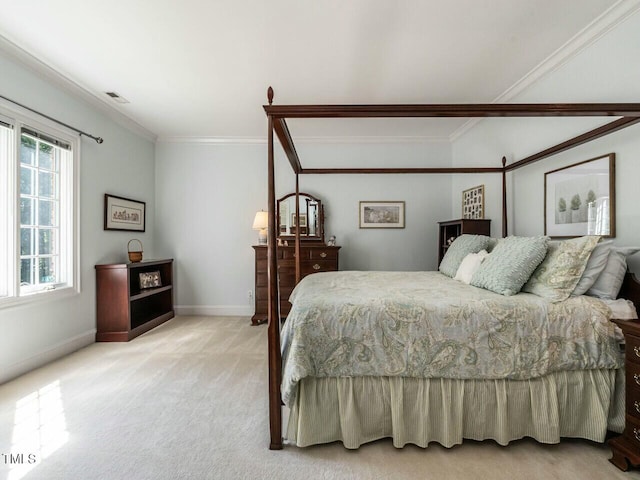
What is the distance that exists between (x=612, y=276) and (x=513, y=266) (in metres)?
0.49

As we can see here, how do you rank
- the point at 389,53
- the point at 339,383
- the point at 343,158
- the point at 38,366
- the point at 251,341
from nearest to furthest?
1. the point at 339,383
2. the point at 389,53
3. the point at 38,366
4. the point at 251,341
5. the point at 343,158

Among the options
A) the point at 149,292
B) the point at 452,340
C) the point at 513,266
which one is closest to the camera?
the point at 452,340

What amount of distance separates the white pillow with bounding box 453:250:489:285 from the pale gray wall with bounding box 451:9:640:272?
74cm

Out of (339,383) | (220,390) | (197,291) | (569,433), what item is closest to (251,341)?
(220,390)

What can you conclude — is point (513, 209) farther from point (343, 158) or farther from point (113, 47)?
point (113, 47)

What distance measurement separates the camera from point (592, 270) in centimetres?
179

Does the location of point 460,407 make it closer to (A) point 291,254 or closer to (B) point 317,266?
(B) point 317,266

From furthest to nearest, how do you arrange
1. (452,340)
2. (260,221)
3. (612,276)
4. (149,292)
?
1. (260,221)
2. (149,292)
3. (612,276)
4. (452,340)

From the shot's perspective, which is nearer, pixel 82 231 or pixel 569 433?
pixel 569 433

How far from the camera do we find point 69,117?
304 centimetres

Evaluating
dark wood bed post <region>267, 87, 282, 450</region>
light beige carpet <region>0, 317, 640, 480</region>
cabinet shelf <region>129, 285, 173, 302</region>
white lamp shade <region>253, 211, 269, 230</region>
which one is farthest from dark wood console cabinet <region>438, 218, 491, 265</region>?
cabinet shelf <region>129, 285, 173, 302</region>

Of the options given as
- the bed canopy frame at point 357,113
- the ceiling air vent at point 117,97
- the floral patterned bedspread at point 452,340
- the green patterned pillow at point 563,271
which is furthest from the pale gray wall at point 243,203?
the floral patterned bedspread at point 452,340

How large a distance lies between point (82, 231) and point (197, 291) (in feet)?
5.52

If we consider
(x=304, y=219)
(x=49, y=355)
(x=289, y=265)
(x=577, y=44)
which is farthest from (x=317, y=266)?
(x=577, y=44)
